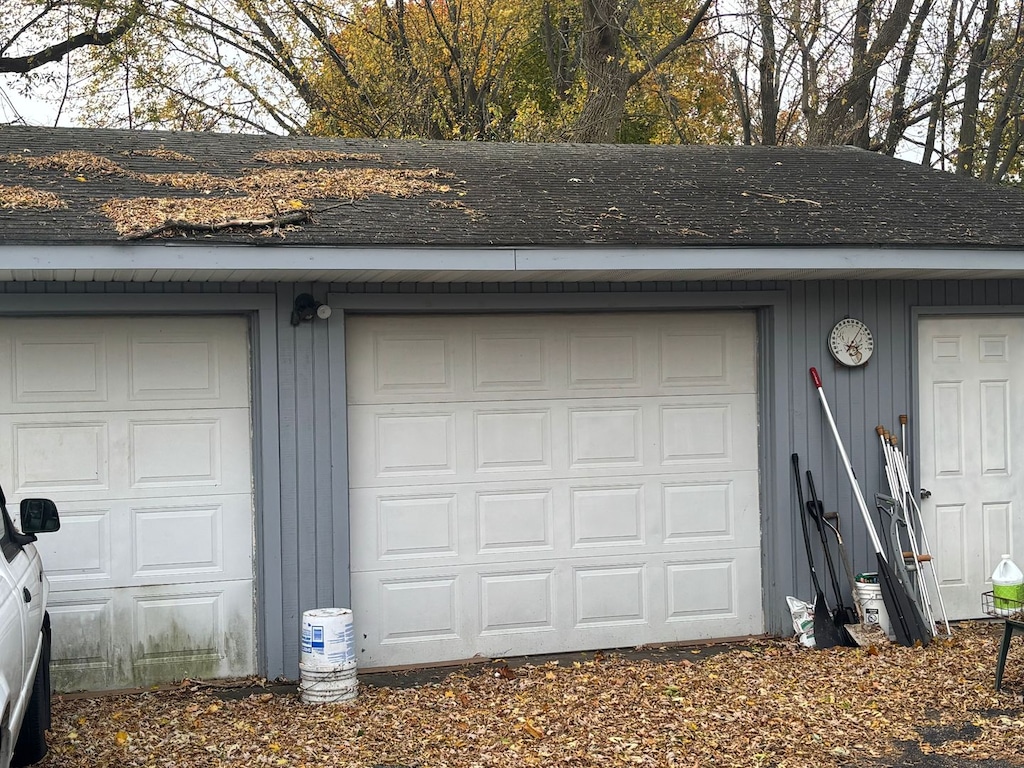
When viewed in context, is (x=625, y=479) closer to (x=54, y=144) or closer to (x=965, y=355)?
(x=965, y=355)

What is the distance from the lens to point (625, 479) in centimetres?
752

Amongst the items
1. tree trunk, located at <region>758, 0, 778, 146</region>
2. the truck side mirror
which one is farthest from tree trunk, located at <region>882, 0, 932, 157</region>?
the truck side mirror

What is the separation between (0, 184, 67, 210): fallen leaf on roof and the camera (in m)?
6.15

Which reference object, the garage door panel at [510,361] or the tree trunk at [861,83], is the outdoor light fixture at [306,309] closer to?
the garage door panel at [510,361]

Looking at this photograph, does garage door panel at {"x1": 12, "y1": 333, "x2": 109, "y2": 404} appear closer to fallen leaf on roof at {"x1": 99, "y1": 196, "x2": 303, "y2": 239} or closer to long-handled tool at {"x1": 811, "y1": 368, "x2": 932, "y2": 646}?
fallen leaf on roof at {"x1": 99, "y1": 196, "x2": 303, "y2": 239}

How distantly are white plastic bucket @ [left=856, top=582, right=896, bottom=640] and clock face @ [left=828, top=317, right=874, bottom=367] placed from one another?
4.91 ft

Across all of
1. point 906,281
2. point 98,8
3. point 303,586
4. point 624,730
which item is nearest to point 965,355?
point 906,281

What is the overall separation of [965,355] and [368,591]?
4442mm

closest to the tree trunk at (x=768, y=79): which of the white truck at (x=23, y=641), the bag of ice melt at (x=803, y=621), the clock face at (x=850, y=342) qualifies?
the clock face at (x=850, y=342)

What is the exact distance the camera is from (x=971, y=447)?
26.1 ft

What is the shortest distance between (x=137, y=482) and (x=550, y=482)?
2.58 m

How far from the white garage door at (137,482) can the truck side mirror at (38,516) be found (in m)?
1.53

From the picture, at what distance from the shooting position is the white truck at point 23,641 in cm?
377

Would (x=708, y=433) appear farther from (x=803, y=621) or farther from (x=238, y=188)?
(x=238, y=188)
